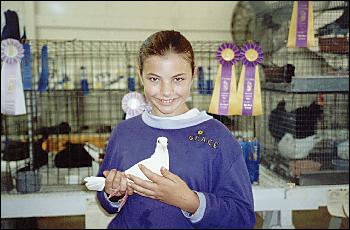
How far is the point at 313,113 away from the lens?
168 cm

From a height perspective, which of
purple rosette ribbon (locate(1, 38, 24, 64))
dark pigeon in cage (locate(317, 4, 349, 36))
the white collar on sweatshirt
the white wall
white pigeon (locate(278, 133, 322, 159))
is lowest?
white pigeon (locate(278, 133, 322, 159))

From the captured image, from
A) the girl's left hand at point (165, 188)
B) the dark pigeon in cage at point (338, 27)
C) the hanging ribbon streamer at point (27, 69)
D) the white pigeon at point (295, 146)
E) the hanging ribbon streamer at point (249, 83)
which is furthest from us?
the dark pigeon in cage at point (338, 27)

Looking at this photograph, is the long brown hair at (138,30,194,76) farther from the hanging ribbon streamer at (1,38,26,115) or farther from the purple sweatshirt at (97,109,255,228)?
the hanging ribbon streamer at (1,38,26,115)

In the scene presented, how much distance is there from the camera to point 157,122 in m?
0.62

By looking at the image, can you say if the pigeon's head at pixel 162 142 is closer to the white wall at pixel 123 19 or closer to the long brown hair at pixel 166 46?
the long brown hair at pixel 166 46

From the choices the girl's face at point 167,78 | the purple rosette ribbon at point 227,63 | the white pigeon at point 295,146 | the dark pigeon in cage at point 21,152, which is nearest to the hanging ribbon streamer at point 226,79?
the purple rosette ribbon at point 227,63

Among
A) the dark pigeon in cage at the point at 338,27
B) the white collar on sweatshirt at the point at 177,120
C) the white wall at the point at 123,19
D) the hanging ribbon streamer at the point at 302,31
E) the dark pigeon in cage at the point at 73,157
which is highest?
the white wall at the point at 123,19

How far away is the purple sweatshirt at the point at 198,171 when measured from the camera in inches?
23.4

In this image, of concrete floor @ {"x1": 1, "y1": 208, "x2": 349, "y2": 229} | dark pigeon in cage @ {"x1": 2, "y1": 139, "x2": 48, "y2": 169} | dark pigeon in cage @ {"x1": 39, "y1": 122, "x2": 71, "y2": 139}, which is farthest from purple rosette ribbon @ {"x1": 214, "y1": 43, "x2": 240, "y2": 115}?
concrete floor @ {"x1": 1, "y1": 208, "x2": 349, "y2": 229}

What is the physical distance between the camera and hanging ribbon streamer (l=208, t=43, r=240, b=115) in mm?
889

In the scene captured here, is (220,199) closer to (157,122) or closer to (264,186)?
(157,122)

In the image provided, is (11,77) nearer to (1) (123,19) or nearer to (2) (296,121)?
(2) (296,121)

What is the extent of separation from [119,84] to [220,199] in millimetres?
2977

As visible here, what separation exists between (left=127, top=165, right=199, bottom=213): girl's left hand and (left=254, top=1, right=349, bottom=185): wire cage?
2.94ft
